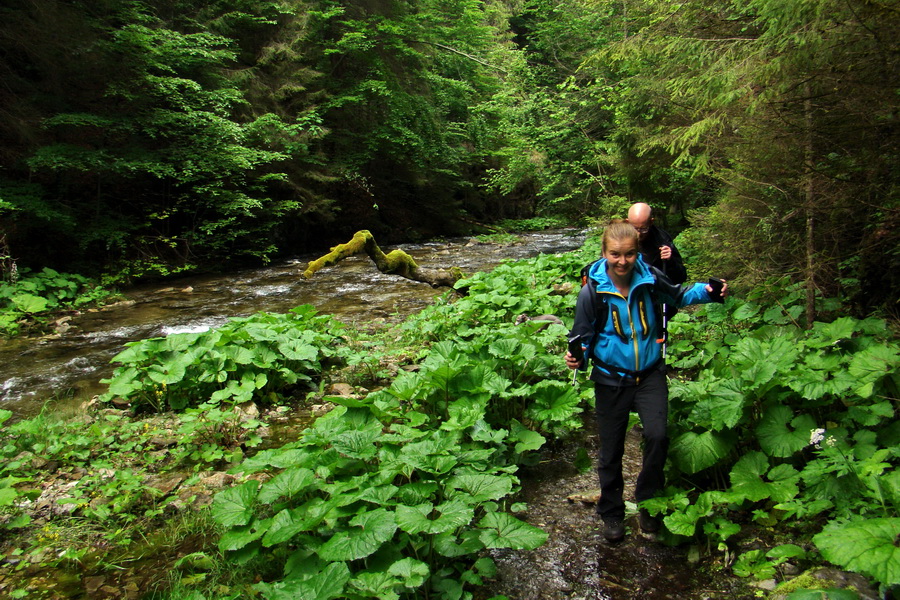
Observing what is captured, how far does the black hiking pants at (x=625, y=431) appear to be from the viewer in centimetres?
277

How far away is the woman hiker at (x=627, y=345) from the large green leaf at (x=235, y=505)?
200cm

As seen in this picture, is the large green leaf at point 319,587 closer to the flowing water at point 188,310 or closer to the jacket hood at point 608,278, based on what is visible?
the jacket hood at point 608,278

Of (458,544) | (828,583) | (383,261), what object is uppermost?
(383,261)

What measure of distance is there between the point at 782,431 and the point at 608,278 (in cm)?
132

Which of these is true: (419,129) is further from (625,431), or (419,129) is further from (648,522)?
(648,522)

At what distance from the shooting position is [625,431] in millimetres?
2924

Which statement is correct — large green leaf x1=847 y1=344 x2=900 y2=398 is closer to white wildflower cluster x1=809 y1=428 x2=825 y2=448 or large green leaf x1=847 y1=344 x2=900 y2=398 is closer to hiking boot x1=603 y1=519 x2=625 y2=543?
white wildflower cluster x1=809 y1=428 x2=825 y2=448

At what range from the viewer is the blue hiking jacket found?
2793 mm

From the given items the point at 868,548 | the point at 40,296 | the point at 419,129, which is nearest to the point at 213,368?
the point at 868,548

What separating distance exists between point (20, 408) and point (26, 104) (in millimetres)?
8870

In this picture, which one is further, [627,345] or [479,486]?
[627,345]

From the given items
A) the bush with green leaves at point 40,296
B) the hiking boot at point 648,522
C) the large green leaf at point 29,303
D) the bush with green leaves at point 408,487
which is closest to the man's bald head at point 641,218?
the bush with green leaves at point 408,487

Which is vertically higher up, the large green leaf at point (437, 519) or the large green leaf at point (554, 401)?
the large green leaf at point (437, 519)

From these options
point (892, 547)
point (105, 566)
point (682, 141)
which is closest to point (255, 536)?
point (105, 566)
